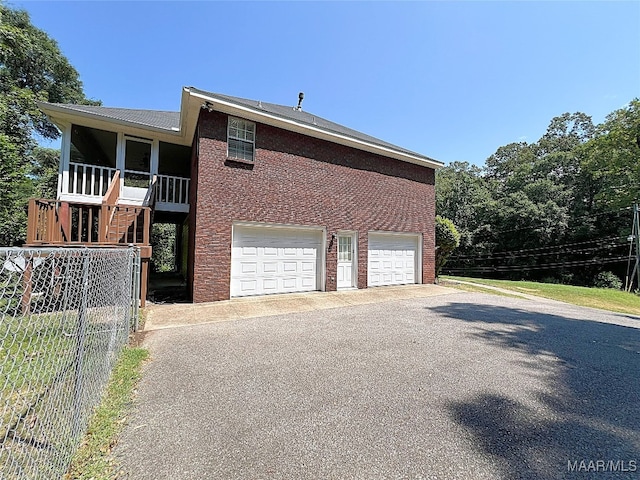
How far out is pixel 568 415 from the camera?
8.88ft

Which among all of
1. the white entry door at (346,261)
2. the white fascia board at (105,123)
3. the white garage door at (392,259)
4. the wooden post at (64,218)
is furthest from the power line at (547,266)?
the wooden post at (64,218)

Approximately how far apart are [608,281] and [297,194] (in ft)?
94.6

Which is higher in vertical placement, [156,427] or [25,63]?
[25,63]

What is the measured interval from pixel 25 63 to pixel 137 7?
15.1 meters

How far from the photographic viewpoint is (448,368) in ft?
12.3

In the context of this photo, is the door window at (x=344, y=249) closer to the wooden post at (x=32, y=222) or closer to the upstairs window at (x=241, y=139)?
the upstairs window at (x=241, y=139)

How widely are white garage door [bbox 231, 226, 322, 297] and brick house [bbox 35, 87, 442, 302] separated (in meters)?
0.03

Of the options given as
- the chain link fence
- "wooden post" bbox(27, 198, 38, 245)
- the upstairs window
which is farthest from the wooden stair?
the chain link fence

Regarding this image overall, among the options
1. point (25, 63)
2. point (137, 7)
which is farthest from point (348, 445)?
point (25, 63)

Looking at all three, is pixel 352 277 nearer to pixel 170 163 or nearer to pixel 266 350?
pixel 266 350

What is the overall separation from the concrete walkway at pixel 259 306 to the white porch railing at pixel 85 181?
452 centimetres

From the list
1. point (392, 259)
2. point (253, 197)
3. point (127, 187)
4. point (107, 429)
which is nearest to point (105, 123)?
point (127, 187)

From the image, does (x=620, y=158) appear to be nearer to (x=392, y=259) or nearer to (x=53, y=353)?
(x=392, y=259)

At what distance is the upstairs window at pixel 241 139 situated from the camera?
8109 mm
